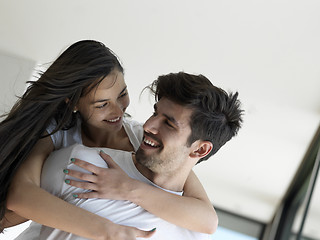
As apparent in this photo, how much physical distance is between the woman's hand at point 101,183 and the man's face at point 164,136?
0.42ft

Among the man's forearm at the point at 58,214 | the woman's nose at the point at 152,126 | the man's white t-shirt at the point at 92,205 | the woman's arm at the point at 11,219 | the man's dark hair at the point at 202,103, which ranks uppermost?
the man's dark hair at the point at 202,103

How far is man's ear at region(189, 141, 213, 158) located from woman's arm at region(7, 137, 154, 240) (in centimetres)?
37

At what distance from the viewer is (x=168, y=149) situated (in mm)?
1705

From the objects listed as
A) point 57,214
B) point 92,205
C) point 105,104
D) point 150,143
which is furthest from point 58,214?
point 105,104

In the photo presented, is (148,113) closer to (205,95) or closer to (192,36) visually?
(192,36)

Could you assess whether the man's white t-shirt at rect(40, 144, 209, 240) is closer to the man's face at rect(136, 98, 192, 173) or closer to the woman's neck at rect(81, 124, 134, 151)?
the man's face at rect(136, 98, 192, 173)

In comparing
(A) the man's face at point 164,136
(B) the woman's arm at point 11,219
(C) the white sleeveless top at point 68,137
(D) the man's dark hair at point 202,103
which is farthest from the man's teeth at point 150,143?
(B) the woman's arm at point 11,219

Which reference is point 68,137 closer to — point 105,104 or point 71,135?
point 71,135

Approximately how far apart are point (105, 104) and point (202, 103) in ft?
1.20

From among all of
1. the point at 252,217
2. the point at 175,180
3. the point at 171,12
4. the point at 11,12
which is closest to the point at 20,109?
the point at 175,180

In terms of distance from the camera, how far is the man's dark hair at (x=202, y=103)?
1703 millimetres

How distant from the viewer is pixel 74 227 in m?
1.45

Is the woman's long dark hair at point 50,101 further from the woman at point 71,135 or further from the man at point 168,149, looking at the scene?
the man at point 168,149

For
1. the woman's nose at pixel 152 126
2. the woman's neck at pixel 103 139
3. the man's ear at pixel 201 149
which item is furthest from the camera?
the woman's neck at pixel 103 139
